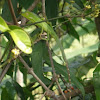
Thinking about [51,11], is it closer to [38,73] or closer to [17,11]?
[17,11]

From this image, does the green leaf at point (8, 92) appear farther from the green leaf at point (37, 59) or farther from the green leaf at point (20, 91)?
the green leaf at point (37, 59)

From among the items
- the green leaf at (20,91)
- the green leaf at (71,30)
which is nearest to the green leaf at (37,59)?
the green leaf at (20,91)

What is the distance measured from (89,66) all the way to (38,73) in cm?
40

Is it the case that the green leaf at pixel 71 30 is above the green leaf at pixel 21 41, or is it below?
below

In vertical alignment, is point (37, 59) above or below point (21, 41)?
below

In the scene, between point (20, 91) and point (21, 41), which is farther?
point (20, 91)

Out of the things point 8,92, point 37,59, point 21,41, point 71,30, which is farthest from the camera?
point 71,30

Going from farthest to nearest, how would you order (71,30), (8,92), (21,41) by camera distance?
(71,30)
(8,92)
(21,41)

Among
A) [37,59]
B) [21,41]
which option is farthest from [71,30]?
[21,41]

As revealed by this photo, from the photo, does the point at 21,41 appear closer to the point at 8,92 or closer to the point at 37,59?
the point at 37,59

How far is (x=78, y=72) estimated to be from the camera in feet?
3.41

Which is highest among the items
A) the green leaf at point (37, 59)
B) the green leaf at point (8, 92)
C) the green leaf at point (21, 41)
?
the green leaf at point (21, 41)

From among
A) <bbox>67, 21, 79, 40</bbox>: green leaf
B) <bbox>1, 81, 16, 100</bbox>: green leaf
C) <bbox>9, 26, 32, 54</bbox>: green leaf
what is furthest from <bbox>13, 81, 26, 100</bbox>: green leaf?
<bbox>9, 26, 32, 54</bbox>: green leaf

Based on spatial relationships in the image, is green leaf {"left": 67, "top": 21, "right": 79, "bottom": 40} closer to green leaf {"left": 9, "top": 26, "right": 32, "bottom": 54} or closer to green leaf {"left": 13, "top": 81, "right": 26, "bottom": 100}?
green leaf {"left": 13, "top": 81, "right": 26, "bottom": 100}
